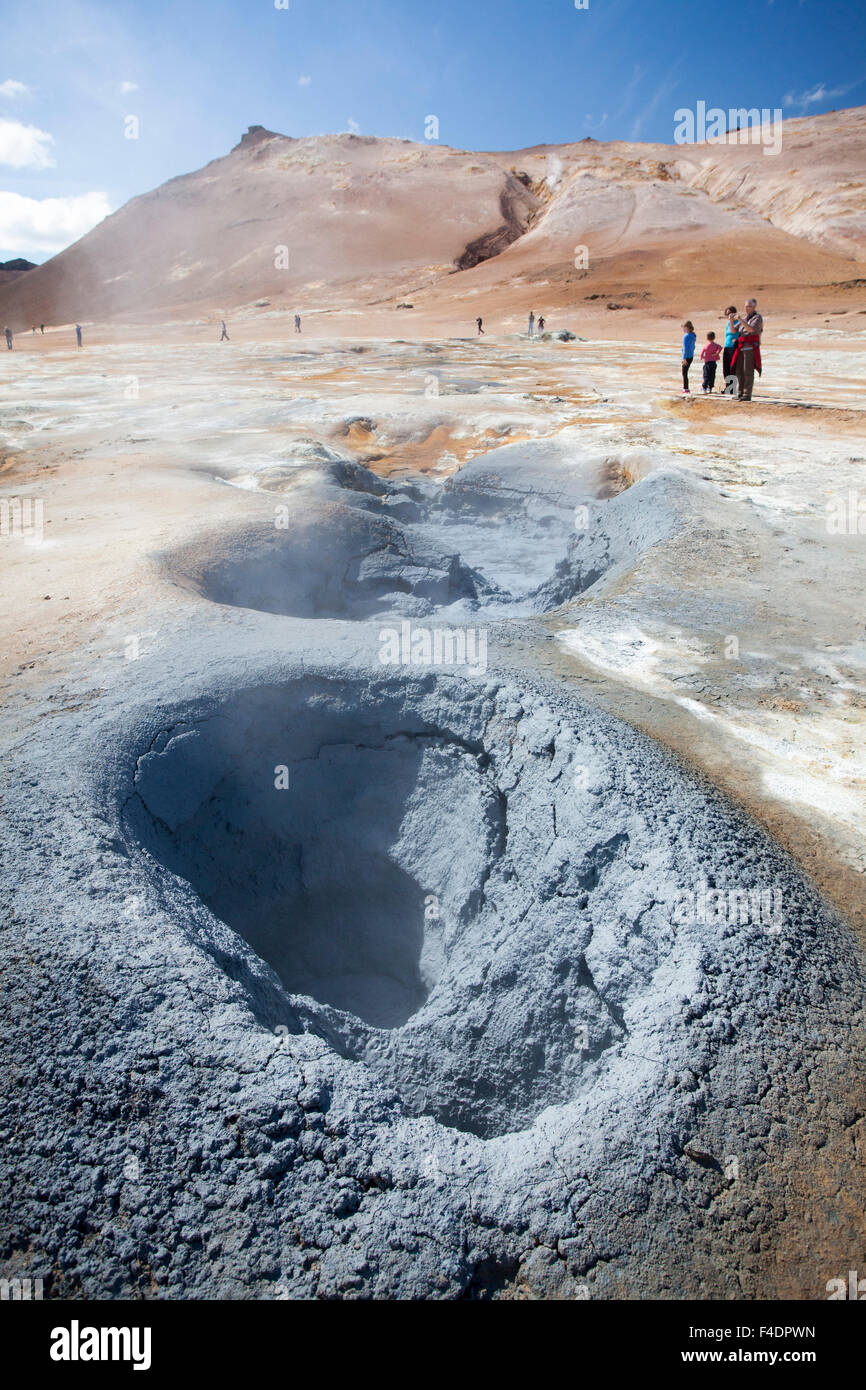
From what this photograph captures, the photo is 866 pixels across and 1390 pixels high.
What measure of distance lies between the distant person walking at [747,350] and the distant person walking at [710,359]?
0.46 metres

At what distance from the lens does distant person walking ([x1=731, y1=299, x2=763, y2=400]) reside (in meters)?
11.1

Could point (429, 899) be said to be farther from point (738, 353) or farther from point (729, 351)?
point (729, 351)

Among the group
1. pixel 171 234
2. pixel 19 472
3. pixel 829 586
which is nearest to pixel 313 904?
pixel 829 586

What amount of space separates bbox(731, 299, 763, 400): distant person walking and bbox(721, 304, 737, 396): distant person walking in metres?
0.09

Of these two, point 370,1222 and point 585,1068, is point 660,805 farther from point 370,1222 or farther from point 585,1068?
point 370,1222

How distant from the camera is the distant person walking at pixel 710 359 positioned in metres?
11.8

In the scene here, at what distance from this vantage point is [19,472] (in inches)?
360
